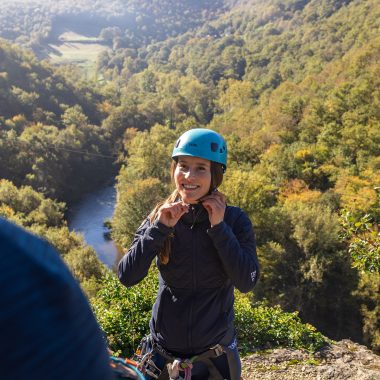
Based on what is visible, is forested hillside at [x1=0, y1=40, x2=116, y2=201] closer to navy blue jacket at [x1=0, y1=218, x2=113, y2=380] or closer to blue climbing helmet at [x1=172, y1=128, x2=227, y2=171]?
blue climbing helmet at [x1=172, y1=128, x2=227, y2=171]

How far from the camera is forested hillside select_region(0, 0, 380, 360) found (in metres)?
18.2

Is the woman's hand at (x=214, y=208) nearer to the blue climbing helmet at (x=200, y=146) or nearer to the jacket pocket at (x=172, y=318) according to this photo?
the blue climbing helmet at (x=200, y=146)

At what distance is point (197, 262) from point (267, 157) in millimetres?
34240

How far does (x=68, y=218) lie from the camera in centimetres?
4319

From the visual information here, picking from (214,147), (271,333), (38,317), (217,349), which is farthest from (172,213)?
(271,333)

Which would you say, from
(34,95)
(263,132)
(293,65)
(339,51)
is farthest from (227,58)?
(263,132)

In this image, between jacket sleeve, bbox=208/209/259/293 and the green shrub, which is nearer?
jacket sleeve, bbox=208/209/259/293

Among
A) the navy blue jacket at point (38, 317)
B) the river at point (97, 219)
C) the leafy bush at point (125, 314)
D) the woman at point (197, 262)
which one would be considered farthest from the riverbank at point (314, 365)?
the river at point (97, 219)

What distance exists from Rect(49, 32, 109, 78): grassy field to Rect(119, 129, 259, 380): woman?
486 feet

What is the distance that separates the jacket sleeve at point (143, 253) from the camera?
2713 mm

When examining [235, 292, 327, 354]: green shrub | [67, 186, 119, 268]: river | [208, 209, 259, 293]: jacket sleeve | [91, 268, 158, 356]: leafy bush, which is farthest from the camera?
[67, 186, 119, 268]: river

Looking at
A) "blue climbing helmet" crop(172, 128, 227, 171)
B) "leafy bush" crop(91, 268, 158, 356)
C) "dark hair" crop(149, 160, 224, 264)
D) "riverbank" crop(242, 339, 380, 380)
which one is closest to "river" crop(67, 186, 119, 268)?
"leafy bush" crop(91, 268, 158, 356)

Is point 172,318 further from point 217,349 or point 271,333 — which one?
point 271,333

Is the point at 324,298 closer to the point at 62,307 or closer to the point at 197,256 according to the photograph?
the point at 197,256
